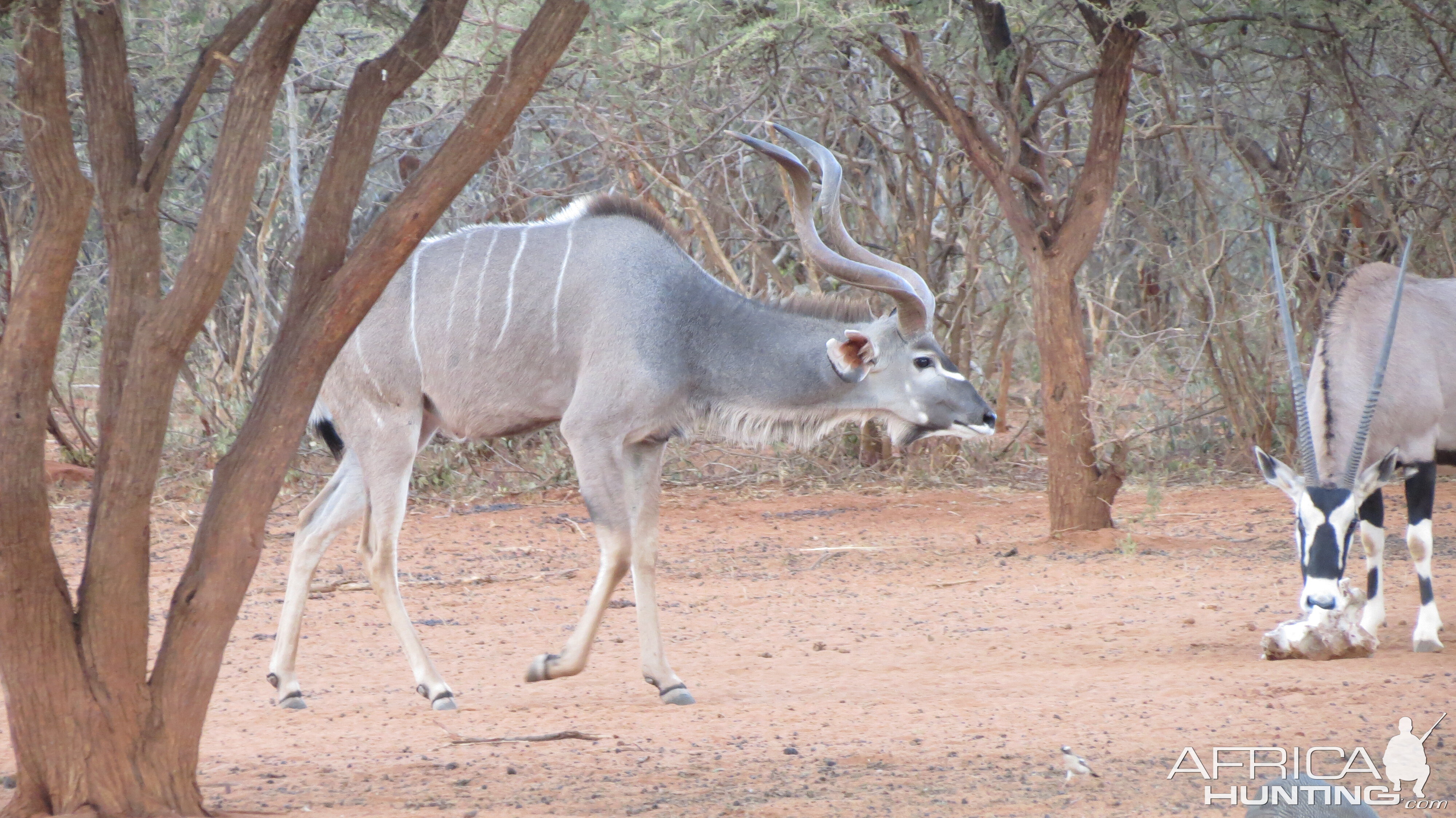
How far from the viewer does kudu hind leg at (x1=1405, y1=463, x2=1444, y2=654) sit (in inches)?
205

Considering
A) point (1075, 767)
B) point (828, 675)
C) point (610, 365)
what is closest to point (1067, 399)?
point (828, 675)

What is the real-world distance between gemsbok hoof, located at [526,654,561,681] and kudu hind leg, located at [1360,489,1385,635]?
3047 millimetres

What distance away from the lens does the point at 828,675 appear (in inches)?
203

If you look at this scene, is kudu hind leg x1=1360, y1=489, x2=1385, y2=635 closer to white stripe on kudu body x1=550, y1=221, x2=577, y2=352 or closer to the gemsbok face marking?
the gemsbok face marking

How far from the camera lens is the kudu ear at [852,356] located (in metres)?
5.25

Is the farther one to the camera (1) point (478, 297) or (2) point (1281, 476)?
(1) point (478, 297)

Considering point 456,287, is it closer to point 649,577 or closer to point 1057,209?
point 649,577

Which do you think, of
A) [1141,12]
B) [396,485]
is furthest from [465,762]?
[1141,12]

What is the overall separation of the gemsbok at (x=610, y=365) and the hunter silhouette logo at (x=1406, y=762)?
2024 millimetres

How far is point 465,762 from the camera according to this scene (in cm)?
394

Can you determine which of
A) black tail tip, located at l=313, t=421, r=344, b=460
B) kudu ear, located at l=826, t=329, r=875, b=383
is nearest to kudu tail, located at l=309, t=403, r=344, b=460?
black tail tip, located at l=313, t=421, r=344, b=460

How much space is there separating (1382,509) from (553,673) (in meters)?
3.21

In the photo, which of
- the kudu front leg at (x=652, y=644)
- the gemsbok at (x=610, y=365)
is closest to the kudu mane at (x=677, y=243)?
the gemsbok at (x=610, y=365)

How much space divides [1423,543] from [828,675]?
7.84 ft
